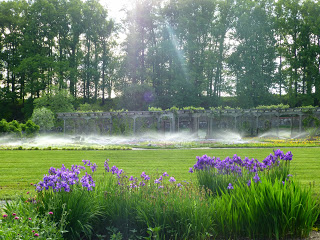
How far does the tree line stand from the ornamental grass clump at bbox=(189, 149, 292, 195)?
3476cm

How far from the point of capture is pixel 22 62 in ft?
132

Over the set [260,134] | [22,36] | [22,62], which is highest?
[22,36]

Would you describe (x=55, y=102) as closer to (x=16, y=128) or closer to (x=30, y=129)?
(x=30, y=129)

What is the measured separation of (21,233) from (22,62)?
41035 millimetres

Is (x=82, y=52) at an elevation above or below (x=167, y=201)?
above

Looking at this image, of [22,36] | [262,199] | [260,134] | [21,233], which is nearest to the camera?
[21,233]

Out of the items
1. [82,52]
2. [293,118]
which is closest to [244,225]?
[293,118]

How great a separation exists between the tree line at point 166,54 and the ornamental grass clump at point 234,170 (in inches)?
1369

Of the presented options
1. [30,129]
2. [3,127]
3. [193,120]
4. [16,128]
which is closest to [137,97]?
[193,120]

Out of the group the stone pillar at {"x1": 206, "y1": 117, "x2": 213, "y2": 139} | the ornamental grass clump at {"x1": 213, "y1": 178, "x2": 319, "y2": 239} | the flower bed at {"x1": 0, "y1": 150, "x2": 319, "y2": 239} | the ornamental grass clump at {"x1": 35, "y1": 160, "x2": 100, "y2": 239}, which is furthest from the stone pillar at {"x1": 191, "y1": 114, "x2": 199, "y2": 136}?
the ornamental grass clump at {"x1": 35, "y1": 160, "x2": 100, "y2": 239}

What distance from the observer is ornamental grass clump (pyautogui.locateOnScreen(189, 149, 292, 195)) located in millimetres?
5160

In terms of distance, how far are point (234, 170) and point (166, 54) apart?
38262mm

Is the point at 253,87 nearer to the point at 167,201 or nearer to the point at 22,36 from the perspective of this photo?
the point at 22,36

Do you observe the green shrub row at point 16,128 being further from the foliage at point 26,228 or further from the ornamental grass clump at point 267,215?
the ornamental grass clump at point 267,215
